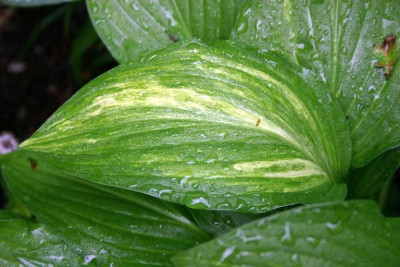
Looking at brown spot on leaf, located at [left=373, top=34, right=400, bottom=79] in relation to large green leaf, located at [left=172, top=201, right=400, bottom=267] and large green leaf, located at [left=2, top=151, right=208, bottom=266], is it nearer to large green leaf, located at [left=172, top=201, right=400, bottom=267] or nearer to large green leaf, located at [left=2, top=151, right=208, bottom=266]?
large green leaf, located at [left=172, top=201, right=400, bottom=267]

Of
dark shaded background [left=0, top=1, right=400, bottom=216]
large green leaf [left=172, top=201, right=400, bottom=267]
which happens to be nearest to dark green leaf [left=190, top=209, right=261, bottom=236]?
large green leaf [left=172, top=201, right=400, bottom=267]

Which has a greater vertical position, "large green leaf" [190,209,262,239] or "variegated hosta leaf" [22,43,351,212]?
"variegated hosta leaf" [22,43,351,212]

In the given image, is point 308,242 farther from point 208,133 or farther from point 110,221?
point 110,221

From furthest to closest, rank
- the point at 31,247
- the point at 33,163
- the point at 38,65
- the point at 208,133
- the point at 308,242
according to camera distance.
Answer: the point at 38,65, the point at 33,163, the point at 31,247, the point at 208,133, the point at 308,242

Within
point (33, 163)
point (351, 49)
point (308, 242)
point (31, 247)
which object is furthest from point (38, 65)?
point (308, 242)

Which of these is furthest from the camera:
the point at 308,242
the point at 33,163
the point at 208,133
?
the point at 33,163

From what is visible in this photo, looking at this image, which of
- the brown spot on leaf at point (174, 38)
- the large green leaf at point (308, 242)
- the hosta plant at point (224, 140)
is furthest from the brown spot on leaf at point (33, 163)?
the large green leaf at point (308, 242)

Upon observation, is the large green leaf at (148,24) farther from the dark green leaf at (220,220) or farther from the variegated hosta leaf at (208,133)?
the dark green leaf at (220,220)
